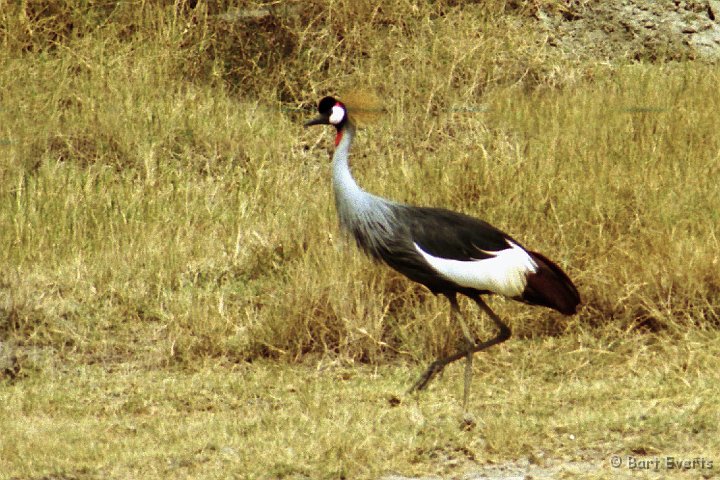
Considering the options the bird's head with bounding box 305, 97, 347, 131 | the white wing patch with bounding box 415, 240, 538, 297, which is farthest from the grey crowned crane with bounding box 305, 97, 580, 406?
the bird's head with bounding box 305, 97, 347, 131

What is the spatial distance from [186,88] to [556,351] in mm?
4074

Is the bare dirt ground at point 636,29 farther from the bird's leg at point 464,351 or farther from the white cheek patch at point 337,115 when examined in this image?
the bird's leg at point 464,351

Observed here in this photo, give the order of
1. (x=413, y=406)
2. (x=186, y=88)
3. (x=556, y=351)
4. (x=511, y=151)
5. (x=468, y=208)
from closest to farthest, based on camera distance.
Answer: (x=413, y=406) → (x=556, y=351) → (x=468, y=208) → (x=511, y=151) → (x=186, y=88)

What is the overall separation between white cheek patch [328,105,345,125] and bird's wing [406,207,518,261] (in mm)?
665

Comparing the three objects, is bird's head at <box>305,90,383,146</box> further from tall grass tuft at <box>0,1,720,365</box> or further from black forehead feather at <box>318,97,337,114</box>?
tall grass tuft at <box>0,1,720,365</box>

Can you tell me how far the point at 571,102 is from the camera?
9.38m

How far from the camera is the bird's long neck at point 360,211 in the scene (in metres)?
6.48

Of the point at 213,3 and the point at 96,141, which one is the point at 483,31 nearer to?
the point at 213,3

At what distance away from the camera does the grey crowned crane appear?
6.38 m

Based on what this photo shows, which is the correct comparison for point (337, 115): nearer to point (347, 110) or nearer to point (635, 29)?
point (347, 110)

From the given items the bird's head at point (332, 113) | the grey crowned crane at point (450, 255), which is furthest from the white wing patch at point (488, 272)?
the bird's head at point (332, 113)

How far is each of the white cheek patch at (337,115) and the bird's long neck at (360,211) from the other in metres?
0.19

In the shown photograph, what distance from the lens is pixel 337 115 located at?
22.6 feet

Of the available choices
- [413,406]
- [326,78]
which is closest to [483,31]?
[326,78]
